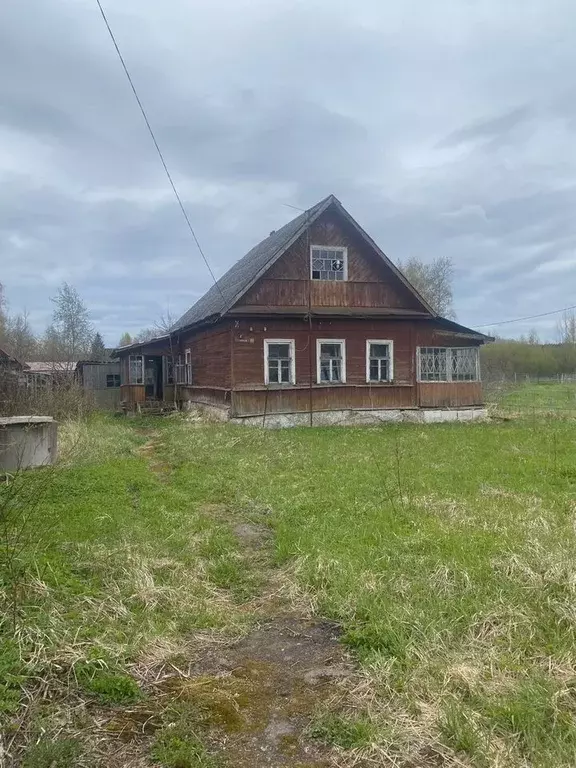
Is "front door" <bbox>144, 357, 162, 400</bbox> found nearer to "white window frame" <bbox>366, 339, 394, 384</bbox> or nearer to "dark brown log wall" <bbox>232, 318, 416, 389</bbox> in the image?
"dark brown log wall" <bbox>232, 318, 416, 389</bbox>

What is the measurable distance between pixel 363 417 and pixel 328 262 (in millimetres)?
5031

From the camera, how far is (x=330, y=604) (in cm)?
456

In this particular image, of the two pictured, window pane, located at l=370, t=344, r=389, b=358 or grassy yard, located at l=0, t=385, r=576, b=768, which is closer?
grassy yard, located at l=0, t=385, r=576, b=768

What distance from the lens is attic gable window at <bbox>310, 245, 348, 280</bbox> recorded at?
58.5 ft

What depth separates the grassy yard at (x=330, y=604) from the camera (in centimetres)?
296

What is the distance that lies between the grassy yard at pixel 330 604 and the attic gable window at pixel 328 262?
9.92 m

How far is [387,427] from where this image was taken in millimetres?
17016

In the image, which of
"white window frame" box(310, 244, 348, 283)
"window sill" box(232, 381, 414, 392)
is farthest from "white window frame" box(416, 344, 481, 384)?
"white window frame" box(310, 244, 348, 283)

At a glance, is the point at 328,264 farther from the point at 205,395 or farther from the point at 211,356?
the point at 205,395

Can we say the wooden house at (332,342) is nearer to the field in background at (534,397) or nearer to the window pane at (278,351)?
the window pane at (278,351)

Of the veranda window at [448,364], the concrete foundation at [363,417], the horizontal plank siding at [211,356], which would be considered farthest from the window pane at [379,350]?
the horizontal plank siding at [211,356]

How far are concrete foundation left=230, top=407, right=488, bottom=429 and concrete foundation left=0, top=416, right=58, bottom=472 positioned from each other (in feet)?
23.0

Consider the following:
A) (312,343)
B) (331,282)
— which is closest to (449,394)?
(312,343)

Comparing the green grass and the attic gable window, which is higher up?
the attic gable window
